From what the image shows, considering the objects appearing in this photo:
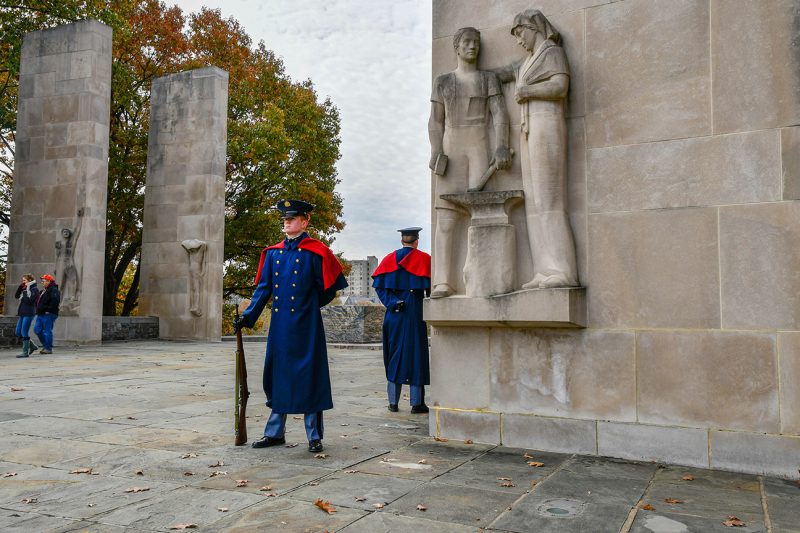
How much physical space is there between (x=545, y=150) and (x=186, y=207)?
19.2 m

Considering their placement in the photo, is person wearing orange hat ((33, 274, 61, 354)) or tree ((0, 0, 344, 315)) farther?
tree ((0, 0, 344, 315))

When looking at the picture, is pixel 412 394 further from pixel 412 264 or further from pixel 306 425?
pixel 306 425

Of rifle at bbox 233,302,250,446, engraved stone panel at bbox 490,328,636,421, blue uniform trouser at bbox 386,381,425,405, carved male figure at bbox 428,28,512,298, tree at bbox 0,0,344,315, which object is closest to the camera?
engraved stone panel at bbox 490,328,636,421

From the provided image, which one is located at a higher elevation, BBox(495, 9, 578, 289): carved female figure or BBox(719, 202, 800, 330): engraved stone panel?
BBox(495, 9, 578, 289): carved female figure

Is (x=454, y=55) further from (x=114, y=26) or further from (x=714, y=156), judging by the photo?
(x=114, y=26)

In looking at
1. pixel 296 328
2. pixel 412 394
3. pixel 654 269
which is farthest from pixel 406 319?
pixel 654 269

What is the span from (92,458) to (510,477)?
10.9ft

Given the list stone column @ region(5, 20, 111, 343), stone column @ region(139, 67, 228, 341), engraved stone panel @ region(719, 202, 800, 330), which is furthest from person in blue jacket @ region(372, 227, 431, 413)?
stone column @ region(139, 67, 228, 341)

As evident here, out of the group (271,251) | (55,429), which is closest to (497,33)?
(271,251)

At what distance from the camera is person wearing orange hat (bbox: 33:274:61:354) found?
52.1 ft

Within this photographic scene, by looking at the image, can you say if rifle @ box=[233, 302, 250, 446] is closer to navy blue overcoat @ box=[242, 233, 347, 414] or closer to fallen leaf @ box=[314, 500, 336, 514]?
navy blue overcoat @ box=[242, 233, 347, 414]

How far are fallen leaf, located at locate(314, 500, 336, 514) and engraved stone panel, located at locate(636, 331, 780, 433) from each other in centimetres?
281

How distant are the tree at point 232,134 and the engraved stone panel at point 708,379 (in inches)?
877

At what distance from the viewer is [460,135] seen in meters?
6.57
